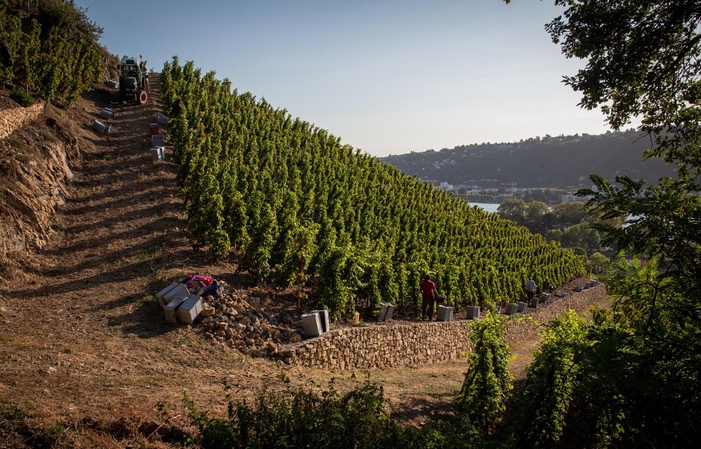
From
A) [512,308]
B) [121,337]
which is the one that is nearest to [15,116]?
[121,337]

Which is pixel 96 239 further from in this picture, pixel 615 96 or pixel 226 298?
pixel 615 96

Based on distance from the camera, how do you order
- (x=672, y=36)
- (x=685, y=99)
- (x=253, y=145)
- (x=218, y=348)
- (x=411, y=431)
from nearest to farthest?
(x=411, y=431), (x=672, y=36), (x=685, y=99), (x=218, y=348), (x=253, y=145)

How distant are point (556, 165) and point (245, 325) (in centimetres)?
16232

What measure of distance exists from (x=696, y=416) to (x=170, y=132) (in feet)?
61.7

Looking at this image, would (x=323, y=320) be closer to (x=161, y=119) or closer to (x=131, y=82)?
(x=161, y=119)

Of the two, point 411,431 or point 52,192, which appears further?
point 52,192

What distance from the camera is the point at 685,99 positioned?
5934mm

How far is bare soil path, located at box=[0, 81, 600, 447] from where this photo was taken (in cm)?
577

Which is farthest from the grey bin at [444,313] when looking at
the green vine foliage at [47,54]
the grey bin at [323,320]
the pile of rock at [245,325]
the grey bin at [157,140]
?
the green vine foliage at [47,54]

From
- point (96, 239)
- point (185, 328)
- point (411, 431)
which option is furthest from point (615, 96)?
point (96, 239)

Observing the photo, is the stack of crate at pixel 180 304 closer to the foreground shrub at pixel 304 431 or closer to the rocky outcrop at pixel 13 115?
the foreground shrub at pixel 304 431

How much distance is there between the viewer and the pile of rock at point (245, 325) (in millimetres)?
8734

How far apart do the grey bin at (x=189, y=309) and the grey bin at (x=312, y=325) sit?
2.34 m

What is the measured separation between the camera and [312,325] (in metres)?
9.57
